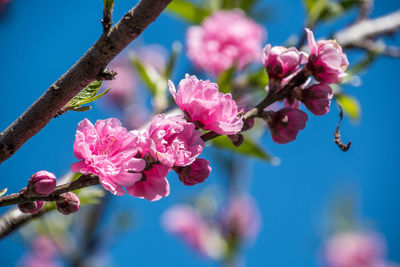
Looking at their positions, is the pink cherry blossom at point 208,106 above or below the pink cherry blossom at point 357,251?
below

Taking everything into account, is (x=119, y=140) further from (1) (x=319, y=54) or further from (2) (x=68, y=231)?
(2) (x=68, y=231)

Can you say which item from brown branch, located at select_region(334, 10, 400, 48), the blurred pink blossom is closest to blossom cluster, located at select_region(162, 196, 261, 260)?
the blurred pink blossom

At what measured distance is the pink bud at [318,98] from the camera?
0.73 m

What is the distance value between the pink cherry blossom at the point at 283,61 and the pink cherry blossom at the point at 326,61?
26mm

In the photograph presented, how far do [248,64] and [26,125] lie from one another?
1487 millimetres

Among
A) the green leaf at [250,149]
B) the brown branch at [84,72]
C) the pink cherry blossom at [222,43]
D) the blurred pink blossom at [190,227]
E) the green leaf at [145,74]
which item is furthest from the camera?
the blurred pink blossom at [190,227]

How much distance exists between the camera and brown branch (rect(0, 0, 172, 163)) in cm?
56

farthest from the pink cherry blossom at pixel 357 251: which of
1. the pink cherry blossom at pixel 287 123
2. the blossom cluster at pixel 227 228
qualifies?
the pink cherry blossom at pixel 287 123

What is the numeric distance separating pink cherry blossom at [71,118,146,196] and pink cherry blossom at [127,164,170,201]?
0.08 feet

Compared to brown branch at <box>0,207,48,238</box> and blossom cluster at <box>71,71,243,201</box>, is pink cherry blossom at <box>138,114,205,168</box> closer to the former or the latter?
blossom cluster at <box>71,71,243,201</box>

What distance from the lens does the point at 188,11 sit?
6.57 feet

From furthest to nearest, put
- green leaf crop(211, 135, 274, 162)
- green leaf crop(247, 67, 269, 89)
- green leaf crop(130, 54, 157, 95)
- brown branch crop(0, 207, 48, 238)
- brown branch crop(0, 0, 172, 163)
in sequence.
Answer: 1. green leaf crop(130, 54, 157, 95)
2. green leaf crop(247, 67, 269, 89)
3. green leaf crop(211, 135, 274, 162)
4. brown branch crop(0, 207, 48, 238)
5. brown branch crop(0, 0, 172, 163)

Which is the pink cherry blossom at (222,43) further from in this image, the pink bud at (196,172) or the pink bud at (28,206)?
the pink bud at (28,206)

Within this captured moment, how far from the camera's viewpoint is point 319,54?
73 centimetres
